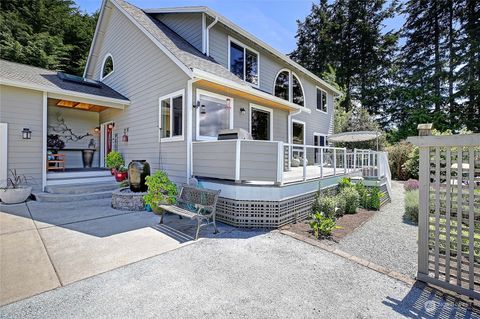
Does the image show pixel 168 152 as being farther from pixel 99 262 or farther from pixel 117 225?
pixel 99 262

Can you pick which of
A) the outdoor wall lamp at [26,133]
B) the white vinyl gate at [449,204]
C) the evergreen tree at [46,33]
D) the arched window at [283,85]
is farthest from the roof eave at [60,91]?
the evergreen tree at [46,33]

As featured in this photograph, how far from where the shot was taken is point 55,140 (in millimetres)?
10812

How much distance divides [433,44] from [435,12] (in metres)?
2.68

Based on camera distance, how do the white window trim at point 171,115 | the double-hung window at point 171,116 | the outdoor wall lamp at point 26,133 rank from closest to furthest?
the white window trim at point 171,115, the double-hung window at point 171,116, the outdoor wall lamp at point 26,133

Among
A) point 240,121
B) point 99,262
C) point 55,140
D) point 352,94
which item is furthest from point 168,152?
point 352,94

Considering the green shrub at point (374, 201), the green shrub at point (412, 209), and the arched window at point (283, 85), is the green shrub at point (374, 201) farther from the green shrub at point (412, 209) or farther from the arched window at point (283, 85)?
the arched window at point (283, 85)

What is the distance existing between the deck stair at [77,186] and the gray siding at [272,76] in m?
6.10

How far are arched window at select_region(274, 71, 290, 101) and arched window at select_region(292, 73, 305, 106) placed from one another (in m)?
0.48

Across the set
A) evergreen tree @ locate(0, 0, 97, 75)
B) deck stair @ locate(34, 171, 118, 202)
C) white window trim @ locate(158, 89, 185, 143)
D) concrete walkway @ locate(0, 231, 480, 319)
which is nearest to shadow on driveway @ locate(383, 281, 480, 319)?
concrete walkway @ locate(0, 231, 480, 319)

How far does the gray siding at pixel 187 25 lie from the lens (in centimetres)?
878

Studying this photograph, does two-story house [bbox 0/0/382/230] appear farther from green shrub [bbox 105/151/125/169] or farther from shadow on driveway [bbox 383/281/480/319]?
shadow on driveway [bbox 383/281/480/319]

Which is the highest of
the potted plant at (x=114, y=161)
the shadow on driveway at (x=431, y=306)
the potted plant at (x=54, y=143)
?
the potted plant at (x=54, y=143)

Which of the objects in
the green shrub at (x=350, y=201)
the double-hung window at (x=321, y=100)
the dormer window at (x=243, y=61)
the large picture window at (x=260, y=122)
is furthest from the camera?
the double-hung window at (x=321, y=100)

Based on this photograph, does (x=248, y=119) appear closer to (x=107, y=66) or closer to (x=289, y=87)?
(x=289, y=87)
